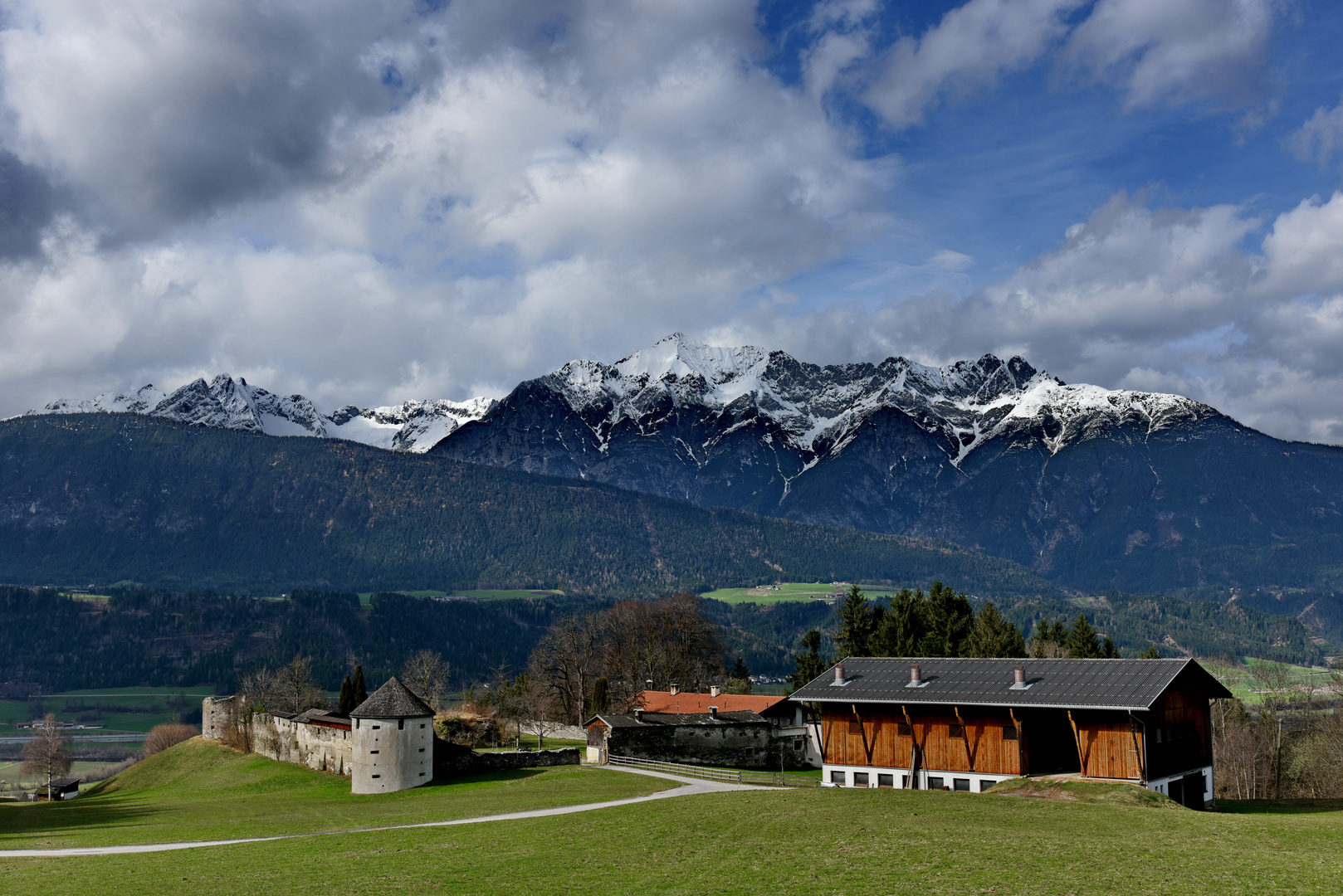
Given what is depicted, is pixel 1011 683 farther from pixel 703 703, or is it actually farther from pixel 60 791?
pixel 60 791

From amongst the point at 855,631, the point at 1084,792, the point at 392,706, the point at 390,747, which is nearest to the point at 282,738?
the point at 392,706

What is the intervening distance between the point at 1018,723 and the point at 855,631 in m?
42.7

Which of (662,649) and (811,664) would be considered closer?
(811,664)

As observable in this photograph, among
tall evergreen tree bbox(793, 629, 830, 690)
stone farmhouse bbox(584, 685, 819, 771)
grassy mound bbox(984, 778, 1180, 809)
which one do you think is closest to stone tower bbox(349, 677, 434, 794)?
stone farmhouse bbox(584, 685, 819, 771)

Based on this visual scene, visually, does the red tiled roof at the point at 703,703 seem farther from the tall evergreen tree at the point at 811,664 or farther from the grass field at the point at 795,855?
the grass field at the point at 795,855

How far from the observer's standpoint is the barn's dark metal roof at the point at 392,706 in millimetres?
66312

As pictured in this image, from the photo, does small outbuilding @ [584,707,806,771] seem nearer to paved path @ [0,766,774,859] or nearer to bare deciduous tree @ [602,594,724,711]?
paved path @ [0,766,774,859]

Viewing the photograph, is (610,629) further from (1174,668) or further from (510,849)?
(510,849)

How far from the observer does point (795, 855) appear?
31.9m

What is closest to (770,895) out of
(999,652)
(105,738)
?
(999,652)

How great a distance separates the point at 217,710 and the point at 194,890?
8042 cm

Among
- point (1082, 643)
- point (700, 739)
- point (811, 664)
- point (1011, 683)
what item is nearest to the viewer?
point (1011, 683)

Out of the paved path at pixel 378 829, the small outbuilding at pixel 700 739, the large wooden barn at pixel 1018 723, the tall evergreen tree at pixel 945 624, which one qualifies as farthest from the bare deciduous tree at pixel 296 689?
the large wooden barn at pixel 1018 723

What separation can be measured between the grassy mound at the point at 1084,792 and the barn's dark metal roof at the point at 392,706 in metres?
35.3
